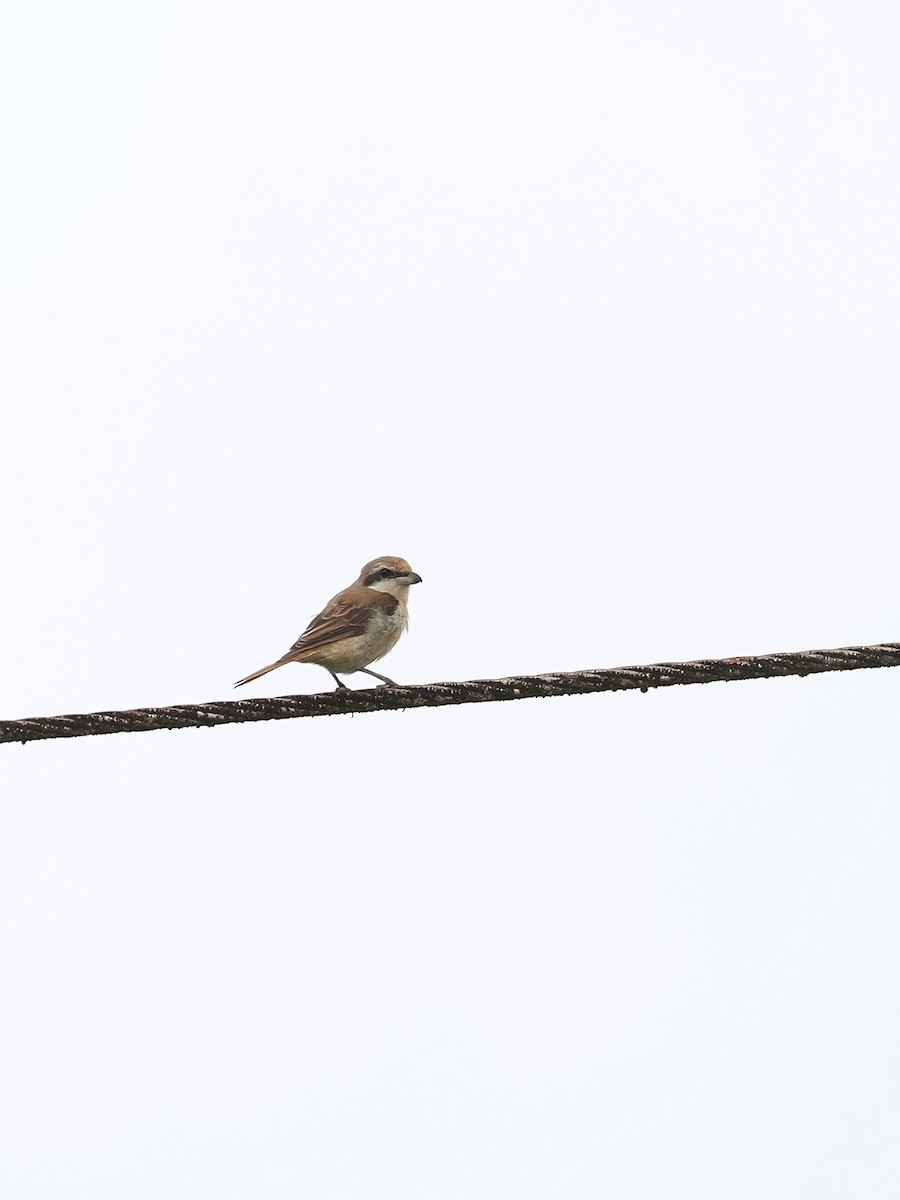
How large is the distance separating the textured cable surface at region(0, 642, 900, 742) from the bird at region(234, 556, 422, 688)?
356cm

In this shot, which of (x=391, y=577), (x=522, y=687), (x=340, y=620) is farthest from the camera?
(x=391, y=577)

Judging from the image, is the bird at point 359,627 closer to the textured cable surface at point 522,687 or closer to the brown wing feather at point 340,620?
the brown wing feather at point 340,620

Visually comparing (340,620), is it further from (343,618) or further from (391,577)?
(391,577)

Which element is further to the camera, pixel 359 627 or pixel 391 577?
pixel 391 577

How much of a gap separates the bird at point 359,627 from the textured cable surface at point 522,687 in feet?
11.7

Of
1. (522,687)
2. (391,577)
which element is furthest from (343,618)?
(522,687)

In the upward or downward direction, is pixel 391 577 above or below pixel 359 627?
above

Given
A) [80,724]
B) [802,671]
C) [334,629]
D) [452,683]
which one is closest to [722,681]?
[802,671]

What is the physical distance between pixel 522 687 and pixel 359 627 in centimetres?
448

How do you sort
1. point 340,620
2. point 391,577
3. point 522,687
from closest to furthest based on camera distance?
point 522,687, point 340,620, point 391,577

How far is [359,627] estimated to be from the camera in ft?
39.7

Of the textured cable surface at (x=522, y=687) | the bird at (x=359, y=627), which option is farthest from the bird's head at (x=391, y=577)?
the textured cable surface at (x=522, y=687)

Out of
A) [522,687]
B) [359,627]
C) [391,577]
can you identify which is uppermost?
[391,577]

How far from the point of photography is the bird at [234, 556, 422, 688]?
11875 mm
